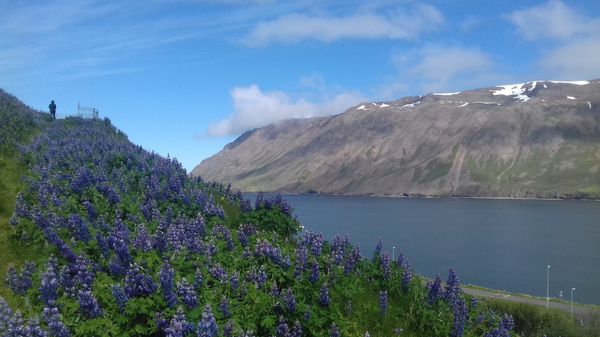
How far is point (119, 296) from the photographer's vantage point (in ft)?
26.8

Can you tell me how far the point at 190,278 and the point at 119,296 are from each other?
4.60 ft

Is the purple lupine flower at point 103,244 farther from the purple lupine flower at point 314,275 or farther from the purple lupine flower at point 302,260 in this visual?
the purple lupine flower at point 314,275

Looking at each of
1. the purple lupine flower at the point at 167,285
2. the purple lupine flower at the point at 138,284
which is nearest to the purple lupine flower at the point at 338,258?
the purple lupine flower at the point at 167,285

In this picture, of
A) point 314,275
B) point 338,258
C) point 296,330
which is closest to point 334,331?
point 296,330

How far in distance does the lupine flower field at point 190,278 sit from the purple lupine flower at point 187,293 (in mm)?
20

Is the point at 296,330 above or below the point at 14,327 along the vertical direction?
below

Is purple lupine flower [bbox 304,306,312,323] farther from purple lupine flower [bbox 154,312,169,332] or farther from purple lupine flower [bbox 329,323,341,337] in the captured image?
purple lupine flower [bbox 154,312,169,332]

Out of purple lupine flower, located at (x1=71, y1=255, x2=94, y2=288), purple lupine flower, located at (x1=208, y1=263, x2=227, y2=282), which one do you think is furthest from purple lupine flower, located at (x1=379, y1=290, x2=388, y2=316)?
purple lupine flower, located at (x1=71, y1=255, x2=94, y2=288)

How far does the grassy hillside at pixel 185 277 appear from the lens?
812cm

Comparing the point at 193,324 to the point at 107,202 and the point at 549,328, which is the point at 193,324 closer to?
the point at 107,202

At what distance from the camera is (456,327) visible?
1014 cm

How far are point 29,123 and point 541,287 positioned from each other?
277 feet

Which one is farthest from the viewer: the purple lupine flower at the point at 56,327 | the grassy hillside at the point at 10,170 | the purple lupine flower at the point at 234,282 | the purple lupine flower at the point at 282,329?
the grassy hillside at the point at 10,170

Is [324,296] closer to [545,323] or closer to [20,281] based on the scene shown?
[20,281]
